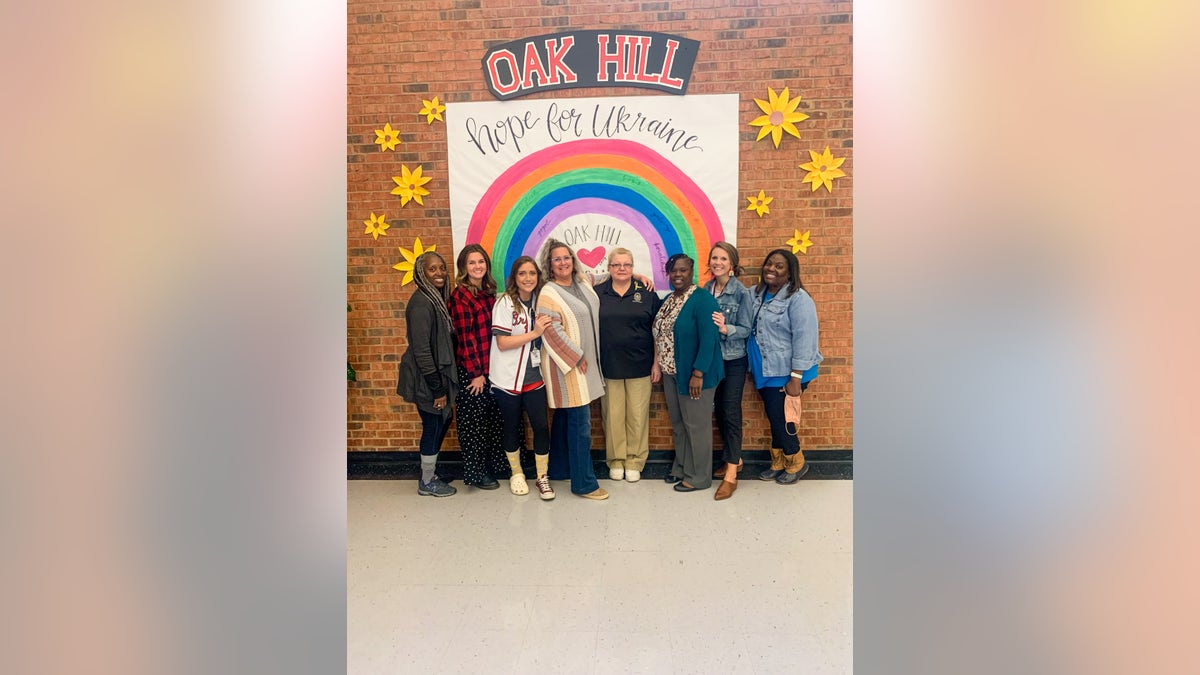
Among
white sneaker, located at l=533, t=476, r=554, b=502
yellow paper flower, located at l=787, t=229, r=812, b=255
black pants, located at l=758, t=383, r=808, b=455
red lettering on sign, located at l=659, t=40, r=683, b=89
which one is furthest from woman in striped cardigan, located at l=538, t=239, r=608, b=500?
yellow paper flower, located at l=787, t=229, r=812, b=255

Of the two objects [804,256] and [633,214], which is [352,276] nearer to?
[633,214]

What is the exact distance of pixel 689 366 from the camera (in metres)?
2.78

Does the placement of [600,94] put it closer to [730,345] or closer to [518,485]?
[730,345]

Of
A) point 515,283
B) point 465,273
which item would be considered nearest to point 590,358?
point 515,283

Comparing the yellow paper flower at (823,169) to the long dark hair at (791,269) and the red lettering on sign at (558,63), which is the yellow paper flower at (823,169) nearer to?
the long dark hair at (791,269)

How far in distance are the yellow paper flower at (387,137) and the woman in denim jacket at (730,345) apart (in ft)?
5.36

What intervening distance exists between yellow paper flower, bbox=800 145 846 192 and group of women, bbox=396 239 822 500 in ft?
1.27

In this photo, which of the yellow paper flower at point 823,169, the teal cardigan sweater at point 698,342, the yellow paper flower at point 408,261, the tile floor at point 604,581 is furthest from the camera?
the yellow paper flower at point 408,261

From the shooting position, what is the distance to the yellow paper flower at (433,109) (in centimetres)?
289

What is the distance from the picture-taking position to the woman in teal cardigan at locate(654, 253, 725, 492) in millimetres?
2754

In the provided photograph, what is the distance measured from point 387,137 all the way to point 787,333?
7.05 feet

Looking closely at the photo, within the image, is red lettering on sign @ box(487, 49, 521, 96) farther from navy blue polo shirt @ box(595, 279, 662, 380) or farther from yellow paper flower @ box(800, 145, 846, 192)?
yellow paper flower @ box(800, 145, 846, 192)

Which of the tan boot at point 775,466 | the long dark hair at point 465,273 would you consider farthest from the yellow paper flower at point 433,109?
the tan boot at point 775,466
